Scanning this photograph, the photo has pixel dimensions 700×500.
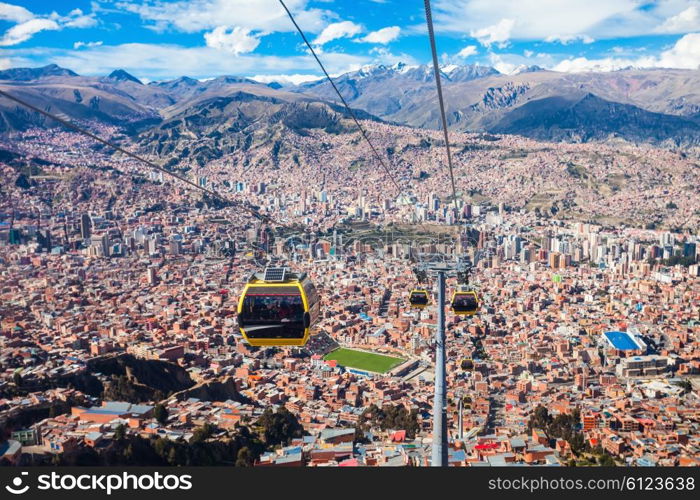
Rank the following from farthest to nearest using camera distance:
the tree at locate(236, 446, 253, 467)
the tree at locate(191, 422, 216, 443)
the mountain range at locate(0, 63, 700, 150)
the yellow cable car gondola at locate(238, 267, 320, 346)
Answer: the mountain range at locate(0, 63, 700, 150), the tree at locate(191, 422, 216, 443), the tree at locate(236, 446, 253, 467), the yellow cable car gondola at locate(238, 267, 320, 346)

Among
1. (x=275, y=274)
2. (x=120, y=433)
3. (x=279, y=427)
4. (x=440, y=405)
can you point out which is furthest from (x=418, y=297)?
(x=120, y=433)

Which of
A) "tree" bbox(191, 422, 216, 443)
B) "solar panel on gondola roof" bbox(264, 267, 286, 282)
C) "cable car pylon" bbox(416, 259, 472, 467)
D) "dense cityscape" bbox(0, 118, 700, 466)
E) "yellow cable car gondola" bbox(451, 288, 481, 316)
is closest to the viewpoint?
"solar panel on gondola roof" bbox(264, 267, 286, 282)

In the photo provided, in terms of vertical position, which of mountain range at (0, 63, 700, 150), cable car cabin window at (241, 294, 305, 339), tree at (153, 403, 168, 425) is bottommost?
tree at (153, 403, 168, 425)

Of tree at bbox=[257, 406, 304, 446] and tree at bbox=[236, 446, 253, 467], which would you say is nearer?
tree at bbox=[236, 446, 253, 467]

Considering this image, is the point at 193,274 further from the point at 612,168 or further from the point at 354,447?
the point at 612,168

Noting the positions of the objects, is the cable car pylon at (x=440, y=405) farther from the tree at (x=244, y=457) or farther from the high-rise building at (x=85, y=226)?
the high-rise building at (x=85, y=226)

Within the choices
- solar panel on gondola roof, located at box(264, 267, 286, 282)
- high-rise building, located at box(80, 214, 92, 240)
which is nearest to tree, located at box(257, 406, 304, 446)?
solar panel on gondola roof, located at box(264, 267, 286, 282)

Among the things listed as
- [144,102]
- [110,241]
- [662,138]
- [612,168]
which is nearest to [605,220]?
[612,168]

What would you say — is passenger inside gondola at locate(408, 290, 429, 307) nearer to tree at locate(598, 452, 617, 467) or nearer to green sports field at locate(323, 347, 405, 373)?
tree at locate(598, 452, 617, 467)
